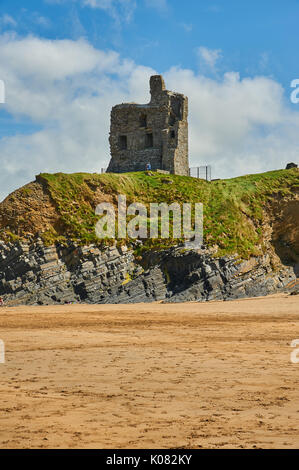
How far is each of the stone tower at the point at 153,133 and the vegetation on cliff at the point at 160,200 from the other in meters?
6.03

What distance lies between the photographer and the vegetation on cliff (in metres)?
30.1

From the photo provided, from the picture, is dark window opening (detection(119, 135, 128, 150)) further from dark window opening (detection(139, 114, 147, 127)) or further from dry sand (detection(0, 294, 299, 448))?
dry sand (detection(0, 294, 299, 448))

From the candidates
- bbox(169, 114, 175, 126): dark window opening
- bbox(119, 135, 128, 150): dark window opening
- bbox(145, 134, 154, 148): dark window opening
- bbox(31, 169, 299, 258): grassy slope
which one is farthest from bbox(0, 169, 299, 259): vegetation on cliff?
bbox(119, 135, 128, 150): dark window opening

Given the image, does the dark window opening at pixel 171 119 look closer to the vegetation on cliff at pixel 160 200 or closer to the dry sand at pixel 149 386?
the vegetation on cliff at pixel 160 200

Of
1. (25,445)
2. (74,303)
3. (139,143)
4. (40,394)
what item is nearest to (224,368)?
(40,394)

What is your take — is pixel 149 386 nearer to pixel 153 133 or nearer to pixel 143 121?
pixel 153 133

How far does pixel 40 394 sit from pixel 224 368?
12.0 ft

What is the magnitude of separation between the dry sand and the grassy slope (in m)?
14.2

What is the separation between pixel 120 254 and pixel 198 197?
8251 millimetres

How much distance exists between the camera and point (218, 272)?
29.7 m

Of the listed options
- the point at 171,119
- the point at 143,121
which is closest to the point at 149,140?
the point at 143,121

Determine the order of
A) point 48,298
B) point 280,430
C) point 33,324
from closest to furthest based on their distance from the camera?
point 280,430
point 33,324
point 48,298

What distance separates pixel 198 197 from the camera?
35719mm

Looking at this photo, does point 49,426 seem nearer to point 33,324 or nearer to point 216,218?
point 33,324
